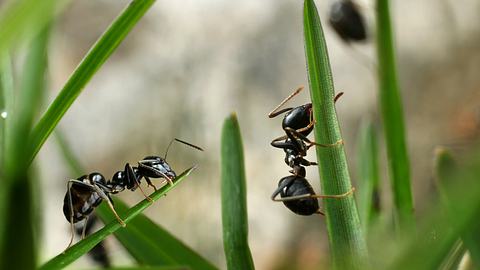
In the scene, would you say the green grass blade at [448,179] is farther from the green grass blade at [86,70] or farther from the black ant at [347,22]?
the black ant at [347,22]

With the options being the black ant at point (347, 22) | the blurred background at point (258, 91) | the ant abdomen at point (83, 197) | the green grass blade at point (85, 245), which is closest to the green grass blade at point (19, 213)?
the green grass blade at point (85, 245)

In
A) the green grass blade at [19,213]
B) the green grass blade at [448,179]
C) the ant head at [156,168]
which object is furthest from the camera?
the ant head at [156,168]

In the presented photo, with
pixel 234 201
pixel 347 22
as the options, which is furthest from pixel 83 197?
pixel 347 22

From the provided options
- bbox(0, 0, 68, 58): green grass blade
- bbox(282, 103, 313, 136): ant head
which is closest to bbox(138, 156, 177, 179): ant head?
bbox(282, 103, 313, 136): ant head

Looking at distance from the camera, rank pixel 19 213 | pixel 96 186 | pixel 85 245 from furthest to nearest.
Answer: pixel 96 186
pixel 85 245
pixel 19 213

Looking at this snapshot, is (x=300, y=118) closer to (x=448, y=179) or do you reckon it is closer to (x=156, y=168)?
(x=156, y=168)

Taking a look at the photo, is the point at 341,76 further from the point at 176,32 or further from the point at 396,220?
the point at 396,220
